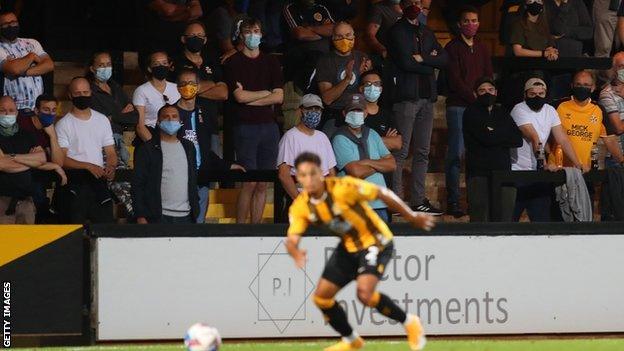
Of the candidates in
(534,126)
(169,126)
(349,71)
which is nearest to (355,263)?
(169,126)

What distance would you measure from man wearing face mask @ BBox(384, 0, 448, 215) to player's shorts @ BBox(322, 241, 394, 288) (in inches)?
196

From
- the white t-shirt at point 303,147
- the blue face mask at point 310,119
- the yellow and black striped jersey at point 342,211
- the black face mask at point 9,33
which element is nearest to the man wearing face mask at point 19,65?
the black face mask at point 9,33

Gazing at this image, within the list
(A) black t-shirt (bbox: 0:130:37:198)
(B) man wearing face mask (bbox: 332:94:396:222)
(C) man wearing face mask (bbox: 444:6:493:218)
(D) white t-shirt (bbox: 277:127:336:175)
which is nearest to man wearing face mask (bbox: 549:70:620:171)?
(C) man wearing face mask (bbox: 444:6:493:218)

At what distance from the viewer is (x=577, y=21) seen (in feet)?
67.1

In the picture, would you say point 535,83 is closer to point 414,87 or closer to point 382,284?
point 414,87

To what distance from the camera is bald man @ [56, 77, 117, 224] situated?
1567 cm

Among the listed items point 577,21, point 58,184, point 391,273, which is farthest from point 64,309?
point 577,21

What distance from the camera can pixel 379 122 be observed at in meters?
17.3

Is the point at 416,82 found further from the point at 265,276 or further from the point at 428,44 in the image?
the point at 265,276

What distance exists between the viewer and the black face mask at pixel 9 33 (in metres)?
16.4

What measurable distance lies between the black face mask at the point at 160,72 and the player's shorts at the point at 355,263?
15.2 feet

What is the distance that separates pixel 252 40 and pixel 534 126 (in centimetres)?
366

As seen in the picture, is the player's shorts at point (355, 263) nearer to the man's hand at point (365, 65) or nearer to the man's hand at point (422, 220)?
the man's hand at point (422, 220)

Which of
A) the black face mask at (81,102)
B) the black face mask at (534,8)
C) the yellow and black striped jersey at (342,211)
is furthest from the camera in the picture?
the black face mask at (534,8)
